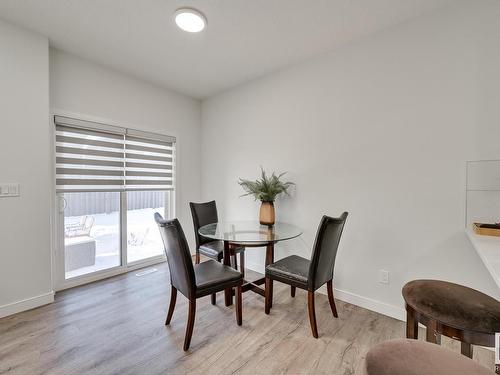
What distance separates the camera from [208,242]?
2.92m

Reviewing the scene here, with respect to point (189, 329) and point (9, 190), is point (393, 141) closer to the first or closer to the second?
point (189, 329)

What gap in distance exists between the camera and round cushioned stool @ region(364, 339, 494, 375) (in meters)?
0.73

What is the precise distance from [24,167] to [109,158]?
839 mm

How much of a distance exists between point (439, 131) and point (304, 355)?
2.01m

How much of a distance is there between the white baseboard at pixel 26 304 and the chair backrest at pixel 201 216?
1.50 metres

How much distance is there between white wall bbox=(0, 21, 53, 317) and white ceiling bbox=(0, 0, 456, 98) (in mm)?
269

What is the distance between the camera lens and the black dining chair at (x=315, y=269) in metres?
1.80

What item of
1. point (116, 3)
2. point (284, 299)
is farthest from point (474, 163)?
point (116, 3)

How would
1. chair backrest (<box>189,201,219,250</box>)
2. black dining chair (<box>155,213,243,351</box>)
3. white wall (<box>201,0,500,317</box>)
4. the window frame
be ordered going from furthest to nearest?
chair backrest (<box>189,201,219,250</box>)
the window frame
white wall (<box>201,0,500,317</box>)
black dining chair (<box>155,213,243,351</box>)

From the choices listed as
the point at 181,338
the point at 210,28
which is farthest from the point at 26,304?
the point at 210,28

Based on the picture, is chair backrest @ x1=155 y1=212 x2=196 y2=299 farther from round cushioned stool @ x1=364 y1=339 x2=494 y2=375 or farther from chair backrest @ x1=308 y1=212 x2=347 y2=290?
round cushioned stool @ x1=364 y1=339 x2=494 y2=375

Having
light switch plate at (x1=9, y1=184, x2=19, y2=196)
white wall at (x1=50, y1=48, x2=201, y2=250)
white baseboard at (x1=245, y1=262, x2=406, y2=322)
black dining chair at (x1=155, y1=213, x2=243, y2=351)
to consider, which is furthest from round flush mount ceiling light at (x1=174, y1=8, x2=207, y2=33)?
white baseboard at (x1=245, y1=262, x2=406, y2=322)

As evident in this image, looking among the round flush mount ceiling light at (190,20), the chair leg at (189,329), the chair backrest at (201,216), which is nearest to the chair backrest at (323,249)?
the chair leg at (189,329)

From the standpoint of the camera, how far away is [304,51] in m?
2.50
